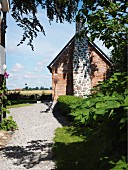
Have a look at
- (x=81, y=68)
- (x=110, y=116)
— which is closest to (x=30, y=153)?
(x=110, y=116)

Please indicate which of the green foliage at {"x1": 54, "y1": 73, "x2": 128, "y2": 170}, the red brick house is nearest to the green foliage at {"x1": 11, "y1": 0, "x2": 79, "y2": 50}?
the red brick house

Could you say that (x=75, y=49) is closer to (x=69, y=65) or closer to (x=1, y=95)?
(x=69, y=65)

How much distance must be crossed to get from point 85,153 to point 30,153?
1.69 meters

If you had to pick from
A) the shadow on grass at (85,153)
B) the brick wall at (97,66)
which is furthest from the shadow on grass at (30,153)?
the brick wall at (97,66)

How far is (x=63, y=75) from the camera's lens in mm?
22719

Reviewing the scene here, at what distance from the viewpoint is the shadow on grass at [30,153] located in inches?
251

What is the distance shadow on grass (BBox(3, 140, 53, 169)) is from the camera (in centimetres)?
637

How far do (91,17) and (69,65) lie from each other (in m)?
17.2

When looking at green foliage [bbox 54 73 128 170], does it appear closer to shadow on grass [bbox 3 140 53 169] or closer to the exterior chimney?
shadow on grass [bbox 3 140 53 169]

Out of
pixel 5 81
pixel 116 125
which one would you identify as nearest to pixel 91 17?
pixel 116 125

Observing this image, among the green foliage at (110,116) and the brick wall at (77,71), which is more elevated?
the brick wall at (77,71)

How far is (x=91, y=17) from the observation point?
567cm

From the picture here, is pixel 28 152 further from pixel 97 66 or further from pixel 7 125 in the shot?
pixel 97 66

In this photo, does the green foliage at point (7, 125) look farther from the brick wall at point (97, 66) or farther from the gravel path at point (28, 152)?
the brick wall at point (97, 66)
